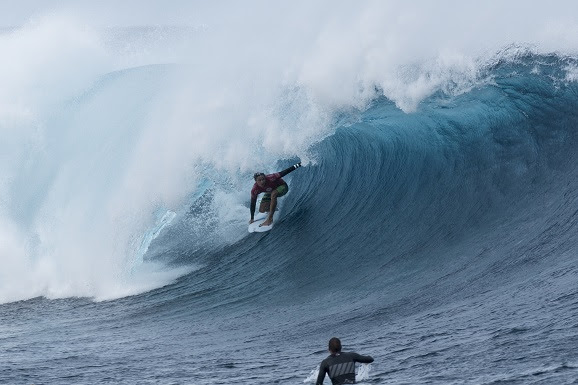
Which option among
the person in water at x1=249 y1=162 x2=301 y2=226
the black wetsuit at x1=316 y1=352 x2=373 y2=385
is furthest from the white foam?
the black wetsuit at x1=316 y1=352 x2=373 y2=385

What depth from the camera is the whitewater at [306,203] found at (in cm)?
933

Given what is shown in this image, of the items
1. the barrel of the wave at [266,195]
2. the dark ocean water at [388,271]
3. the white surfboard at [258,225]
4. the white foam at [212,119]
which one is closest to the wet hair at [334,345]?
the dark ocean water at [388,271]

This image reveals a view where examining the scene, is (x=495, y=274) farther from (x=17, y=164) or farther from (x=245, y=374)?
(x=17, y=164)

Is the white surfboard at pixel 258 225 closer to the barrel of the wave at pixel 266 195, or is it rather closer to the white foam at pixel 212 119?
the barrel of the wave at pixel 266 195

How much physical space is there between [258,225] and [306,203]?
0.93 metres

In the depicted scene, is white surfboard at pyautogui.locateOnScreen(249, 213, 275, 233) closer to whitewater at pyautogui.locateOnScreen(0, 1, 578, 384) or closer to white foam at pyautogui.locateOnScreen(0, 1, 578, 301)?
whitewater at pyautogui.locateOnScreen(0, 1, 578, 384)

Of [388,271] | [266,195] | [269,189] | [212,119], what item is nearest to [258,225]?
[266,195]

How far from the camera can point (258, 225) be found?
50.0 ft

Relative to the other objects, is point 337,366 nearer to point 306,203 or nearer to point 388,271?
point 388,271

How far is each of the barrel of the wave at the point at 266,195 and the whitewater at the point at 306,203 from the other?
0.21 meters

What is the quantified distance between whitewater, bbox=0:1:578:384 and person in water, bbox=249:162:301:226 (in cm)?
33

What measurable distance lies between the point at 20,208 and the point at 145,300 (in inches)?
204

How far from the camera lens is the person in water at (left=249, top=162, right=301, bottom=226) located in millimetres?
14602

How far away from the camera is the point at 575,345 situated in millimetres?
7086
